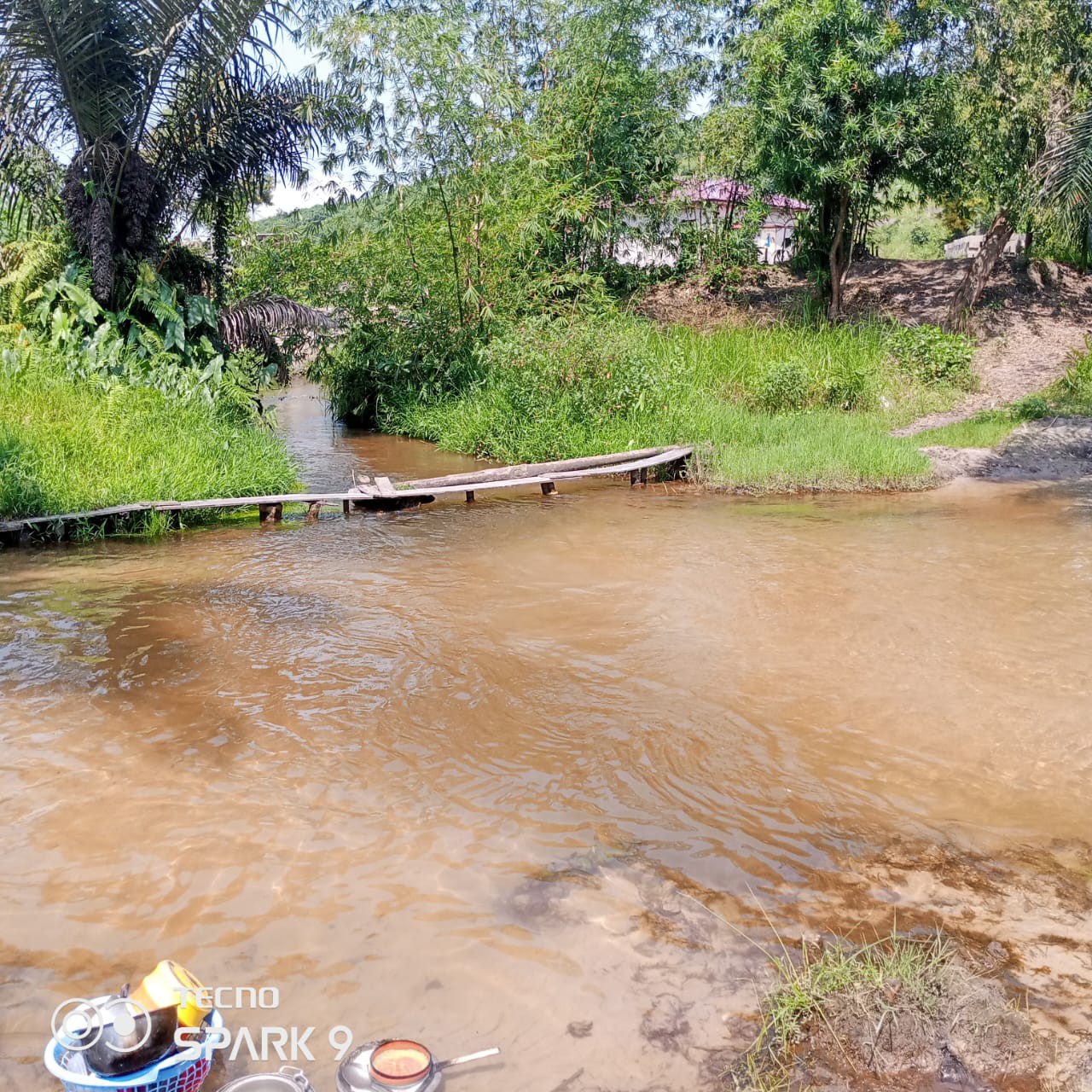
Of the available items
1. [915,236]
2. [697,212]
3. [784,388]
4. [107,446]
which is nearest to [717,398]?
[784,388]

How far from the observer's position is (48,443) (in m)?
8.55

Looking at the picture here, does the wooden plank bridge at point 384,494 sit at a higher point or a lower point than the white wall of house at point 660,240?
lower

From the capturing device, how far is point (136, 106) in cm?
958

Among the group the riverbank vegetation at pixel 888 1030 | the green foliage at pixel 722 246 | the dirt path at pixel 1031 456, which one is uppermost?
the green foliage at pixel 722 246

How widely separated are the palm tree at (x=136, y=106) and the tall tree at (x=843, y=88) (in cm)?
668

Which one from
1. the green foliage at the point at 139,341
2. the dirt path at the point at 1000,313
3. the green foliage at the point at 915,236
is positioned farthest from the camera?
the green foliage at the point at 915,236

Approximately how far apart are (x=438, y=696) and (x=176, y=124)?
8167mm

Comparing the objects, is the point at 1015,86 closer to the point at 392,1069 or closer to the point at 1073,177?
the point at 1073,177

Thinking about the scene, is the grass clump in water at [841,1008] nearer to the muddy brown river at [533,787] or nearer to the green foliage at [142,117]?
the muddy brown river at [533,787]

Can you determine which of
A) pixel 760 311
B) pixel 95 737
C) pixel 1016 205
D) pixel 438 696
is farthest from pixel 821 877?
pixel 760 311

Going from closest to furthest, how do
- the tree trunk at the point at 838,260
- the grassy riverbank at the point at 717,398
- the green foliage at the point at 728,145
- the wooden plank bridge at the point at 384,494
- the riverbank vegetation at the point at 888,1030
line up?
the riverbank vegetation at the point at 888,1030, the wooden plank bridge at the point at 384,494, the grassy riverbank at the point at 717,398, the tree trunk at the point at 838,260, the green foliage at the point at 728,145

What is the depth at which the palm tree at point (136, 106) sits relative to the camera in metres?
8.91

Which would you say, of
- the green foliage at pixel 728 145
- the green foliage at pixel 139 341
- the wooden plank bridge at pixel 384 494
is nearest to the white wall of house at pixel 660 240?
the green foliage at pixel 728 145

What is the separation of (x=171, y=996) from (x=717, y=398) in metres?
11.2
